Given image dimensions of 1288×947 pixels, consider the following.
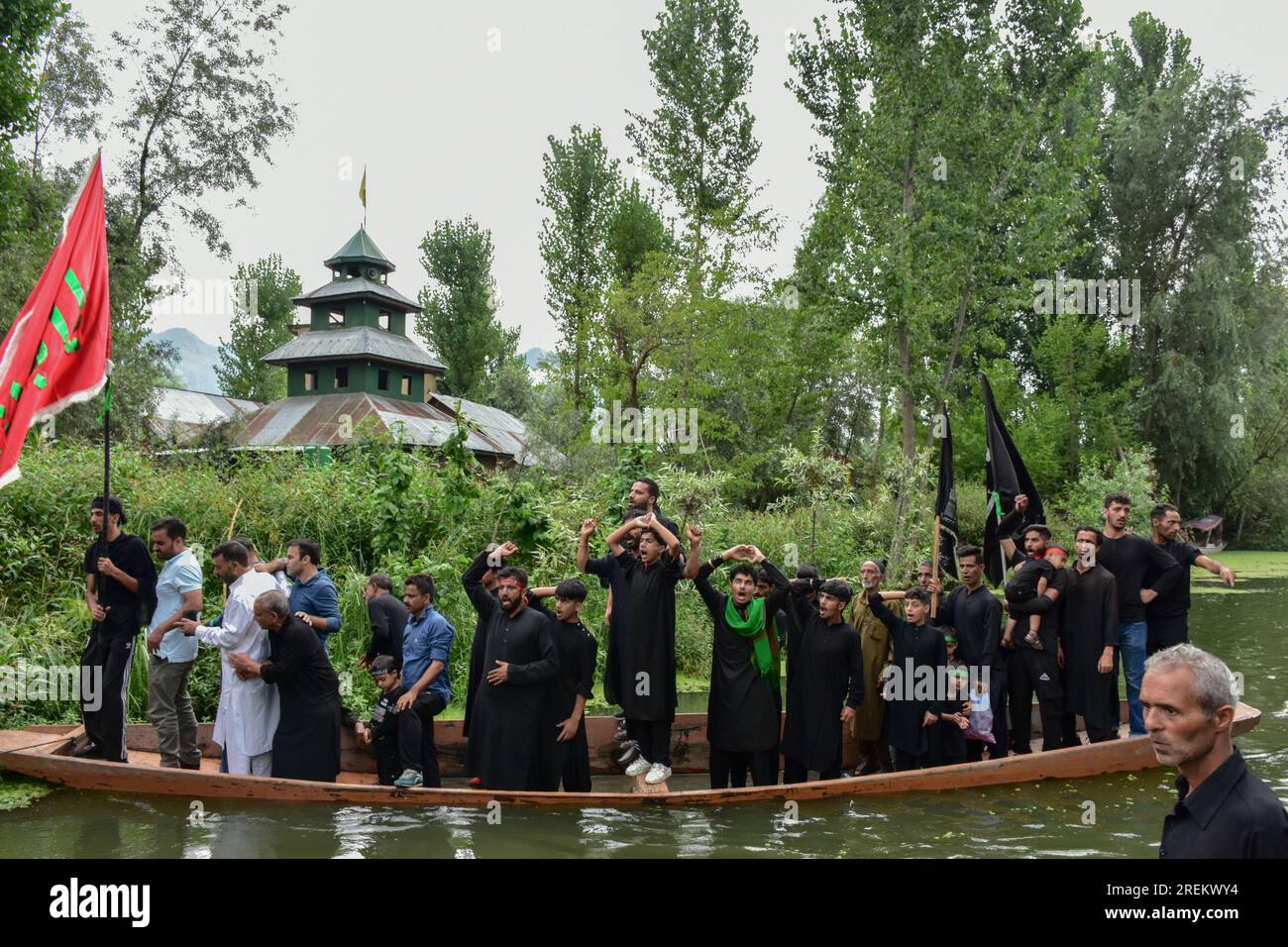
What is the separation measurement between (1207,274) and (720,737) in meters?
30.0

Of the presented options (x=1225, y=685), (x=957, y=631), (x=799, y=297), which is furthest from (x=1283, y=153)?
(x=1225, y=685)

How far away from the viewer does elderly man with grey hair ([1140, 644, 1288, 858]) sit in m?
2.73

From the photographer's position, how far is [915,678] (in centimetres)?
838

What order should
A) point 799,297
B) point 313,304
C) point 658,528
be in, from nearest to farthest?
point 658,528, point 799,297, point 313,304

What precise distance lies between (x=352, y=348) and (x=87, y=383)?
1360 inches

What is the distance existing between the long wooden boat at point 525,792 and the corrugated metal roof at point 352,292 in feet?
114

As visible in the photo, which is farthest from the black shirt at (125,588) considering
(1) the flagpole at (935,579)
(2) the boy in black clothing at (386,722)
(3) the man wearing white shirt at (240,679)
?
(1) the flagpole at (935,579)

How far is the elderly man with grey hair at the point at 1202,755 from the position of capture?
8.96 ft

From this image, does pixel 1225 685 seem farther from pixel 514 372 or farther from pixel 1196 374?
pixel 514 372

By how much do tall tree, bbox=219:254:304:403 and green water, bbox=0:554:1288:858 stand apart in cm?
5749

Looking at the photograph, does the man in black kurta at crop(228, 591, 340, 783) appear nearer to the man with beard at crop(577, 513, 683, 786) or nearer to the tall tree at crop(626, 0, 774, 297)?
the man with beard at crop(577, 513, 683, 786)

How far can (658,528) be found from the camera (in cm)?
762

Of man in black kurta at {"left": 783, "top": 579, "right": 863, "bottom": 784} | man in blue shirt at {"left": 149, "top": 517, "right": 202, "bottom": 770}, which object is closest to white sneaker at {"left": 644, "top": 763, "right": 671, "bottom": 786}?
man in black kurta at {"left": 783, "top": 579, "right": 863, "bottom": 784}

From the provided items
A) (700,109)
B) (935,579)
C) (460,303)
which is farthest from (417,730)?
(460,303)
